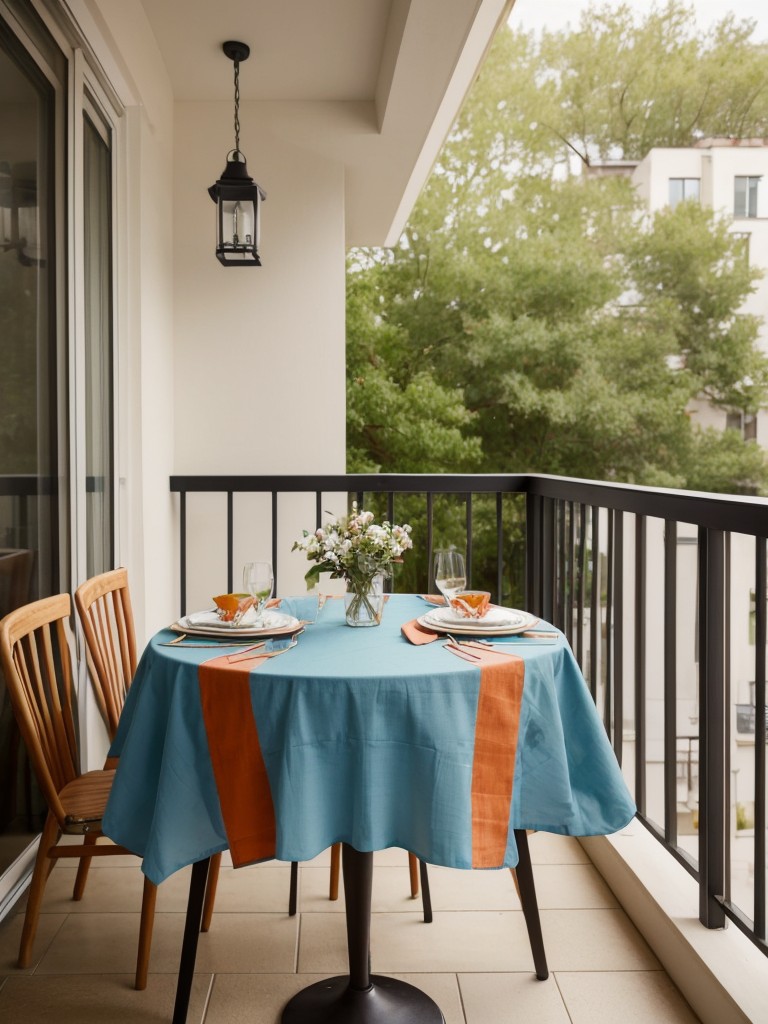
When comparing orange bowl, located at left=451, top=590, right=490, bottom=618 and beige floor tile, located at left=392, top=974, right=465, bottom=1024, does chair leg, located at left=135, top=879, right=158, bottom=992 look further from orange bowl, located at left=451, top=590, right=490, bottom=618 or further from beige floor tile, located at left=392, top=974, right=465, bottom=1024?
orange bowl, located at left=451, top=590, right=490, bottom=618

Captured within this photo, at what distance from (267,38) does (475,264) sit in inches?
465

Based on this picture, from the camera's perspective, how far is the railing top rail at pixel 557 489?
1.68 metres

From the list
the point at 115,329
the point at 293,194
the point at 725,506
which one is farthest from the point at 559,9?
the point at 725,506

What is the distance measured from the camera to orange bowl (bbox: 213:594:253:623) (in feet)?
6.13

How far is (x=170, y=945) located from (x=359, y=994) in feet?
1.80

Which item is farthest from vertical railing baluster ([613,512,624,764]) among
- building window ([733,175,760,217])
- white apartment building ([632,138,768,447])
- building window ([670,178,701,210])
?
building window ([733,175,760,217])

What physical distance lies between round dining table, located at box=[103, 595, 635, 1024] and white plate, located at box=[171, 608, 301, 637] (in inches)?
3.0

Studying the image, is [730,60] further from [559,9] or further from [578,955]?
[578,955]

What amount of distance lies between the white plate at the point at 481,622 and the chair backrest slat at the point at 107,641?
831 mm

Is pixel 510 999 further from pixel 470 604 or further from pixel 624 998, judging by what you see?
pixel 470 604

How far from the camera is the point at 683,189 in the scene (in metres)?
17.3

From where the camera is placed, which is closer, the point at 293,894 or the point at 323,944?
the point at 323,944

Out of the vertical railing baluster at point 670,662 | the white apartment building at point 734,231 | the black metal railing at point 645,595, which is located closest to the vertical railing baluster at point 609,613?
the black metal railing at point 645,595

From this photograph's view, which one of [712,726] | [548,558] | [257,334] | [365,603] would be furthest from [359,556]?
[257,334]
